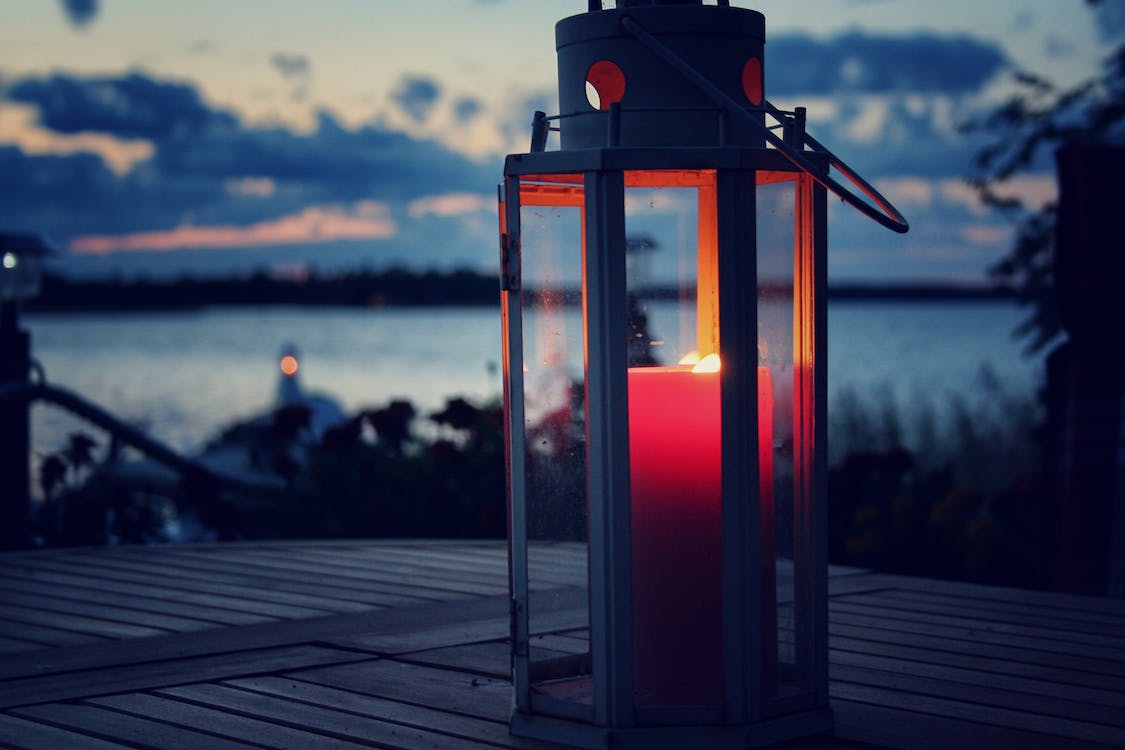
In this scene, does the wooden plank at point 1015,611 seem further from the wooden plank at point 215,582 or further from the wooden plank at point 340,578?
the wooden plank at point 215,582

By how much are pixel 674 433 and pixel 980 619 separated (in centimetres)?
157

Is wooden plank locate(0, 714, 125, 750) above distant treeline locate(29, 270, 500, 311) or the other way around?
the other way around

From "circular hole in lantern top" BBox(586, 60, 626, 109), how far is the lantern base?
1116mm

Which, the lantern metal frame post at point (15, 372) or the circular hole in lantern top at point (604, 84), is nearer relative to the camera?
the circular hole in lantern top at point (604, 84)

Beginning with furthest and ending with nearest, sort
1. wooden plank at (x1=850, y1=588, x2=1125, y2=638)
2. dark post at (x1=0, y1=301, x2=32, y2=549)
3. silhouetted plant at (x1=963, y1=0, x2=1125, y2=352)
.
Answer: silhouetted plant at (x1=963, y1=0, x2=1125, y2=352)
dark post at (x1=0, y1=301, x2=32, y2=549)
wooden plank at (x1=850, y1=588, x2=1125, y2=638)

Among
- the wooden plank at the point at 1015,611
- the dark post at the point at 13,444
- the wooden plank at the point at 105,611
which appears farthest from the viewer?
the dark post at the point at 13,444

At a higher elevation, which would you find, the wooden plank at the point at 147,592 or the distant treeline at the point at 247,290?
the distant treeline at the point at 247,290

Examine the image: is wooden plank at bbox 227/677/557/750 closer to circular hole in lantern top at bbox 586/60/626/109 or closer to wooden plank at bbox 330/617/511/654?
wooden plank at bbox 330/617/511/654

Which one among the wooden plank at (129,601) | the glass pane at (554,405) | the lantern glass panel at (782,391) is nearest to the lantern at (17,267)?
the wooden plank at (129,601)

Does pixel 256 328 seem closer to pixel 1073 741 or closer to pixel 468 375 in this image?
pixel 468 375

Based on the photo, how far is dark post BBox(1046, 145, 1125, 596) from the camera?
4.70 meters

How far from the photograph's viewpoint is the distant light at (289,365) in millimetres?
11797

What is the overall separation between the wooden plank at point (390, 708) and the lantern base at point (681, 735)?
0.05 meters

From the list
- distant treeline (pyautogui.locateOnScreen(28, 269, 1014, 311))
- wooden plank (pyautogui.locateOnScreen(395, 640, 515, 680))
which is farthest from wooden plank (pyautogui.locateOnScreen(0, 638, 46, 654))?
distant treeline (pyautogui.locateOnScreen(28, 269, 1014, 311))
